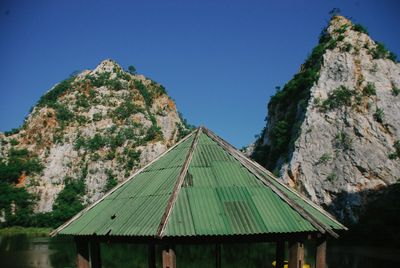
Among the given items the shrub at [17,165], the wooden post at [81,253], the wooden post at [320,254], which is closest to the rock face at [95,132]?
the shrub at [17,165]

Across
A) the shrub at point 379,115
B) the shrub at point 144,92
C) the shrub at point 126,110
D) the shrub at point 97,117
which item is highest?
the shrub at point 144,92

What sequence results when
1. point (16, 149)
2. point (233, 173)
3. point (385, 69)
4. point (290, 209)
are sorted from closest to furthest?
point (290, 209), point (233, 173), point (385, 69), point (16, 149)

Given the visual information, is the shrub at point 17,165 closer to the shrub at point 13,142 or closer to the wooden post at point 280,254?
the shrub at point 13,142

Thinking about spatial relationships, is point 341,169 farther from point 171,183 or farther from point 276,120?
point 171,183

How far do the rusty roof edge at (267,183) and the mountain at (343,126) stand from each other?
43508 mm

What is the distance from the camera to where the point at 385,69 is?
61250 mm

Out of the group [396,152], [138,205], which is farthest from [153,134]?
[138,205]

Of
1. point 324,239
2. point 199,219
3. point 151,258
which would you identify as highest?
point 199,219

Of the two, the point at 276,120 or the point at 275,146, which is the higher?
the point at 276,120

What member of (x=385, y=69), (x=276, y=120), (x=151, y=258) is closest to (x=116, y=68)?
(x=276, y=120)

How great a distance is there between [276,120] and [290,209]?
6451 centimetres

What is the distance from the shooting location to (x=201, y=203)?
371 inches

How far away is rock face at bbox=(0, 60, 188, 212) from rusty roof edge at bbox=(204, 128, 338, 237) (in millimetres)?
78171

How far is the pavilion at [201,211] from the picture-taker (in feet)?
29.1
